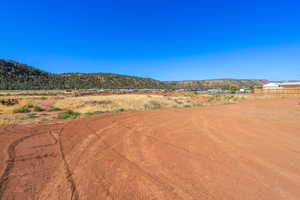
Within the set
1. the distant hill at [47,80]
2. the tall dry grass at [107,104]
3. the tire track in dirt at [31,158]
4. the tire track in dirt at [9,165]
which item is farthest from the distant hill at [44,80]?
the tire track in dirt at [9,165]

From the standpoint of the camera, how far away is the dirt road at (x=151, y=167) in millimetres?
3262

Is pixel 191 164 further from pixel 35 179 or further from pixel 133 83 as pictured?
pixel 133 83

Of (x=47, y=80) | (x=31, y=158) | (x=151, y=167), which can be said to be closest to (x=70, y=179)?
(x=151, y=167)

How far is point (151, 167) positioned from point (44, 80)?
284 feet

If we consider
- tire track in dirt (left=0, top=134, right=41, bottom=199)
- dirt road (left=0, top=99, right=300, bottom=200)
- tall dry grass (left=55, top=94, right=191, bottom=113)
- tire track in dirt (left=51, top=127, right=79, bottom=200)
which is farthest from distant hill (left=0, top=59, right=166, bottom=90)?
tire track in dirt (left=51, top=127, right=79, bottom=200)

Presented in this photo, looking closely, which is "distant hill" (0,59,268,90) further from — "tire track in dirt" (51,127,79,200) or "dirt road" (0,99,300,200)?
"tire track in dirt" (51,127,79,200)

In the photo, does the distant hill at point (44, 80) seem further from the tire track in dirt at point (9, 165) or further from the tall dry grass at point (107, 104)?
the tire track in dirt at point (9, 165)

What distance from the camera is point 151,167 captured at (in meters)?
4.30

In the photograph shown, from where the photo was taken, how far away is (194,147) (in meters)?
5.78

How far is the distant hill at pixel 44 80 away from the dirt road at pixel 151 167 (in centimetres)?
7254

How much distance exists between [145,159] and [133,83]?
90.2 meters

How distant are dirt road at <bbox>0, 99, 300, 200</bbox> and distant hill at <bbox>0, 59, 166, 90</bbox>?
7254 centimetres

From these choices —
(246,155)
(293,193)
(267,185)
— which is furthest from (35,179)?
(246,155)

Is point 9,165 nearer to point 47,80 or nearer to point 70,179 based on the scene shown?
point 70,179
